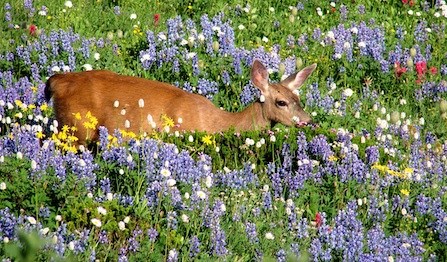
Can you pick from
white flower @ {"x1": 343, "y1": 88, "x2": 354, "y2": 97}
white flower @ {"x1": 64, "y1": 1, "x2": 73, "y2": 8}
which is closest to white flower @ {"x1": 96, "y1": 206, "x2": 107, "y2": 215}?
white flower @ {"x1": 343, "y1": 88, "x2": 354, "y2": 97}

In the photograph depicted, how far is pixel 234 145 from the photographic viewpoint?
8.19 meters

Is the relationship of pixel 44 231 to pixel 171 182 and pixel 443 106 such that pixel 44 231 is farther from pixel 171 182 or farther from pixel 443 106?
pixel 443 106

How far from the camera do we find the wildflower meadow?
19.9 feet

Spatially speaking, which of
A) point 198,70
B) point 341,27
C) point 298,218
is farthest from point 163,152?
point 341,27

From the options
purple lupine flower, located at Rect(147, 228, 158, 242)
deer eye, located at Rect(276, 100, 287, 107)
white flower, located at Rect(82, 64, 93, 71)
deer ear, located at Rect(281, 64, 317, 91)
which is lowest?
white flower, located at Rect(82, 64, 93, 71)

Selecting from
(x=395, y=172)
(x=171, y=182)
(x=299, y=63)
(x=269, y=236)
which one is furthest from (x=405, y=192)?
(x=299, y=63)

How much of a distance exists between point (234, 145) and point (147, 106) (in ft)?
3.34

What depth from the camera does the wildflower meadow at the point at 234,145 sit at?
6062mm

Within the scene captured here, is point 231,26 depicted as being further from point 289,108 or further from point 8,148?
point 8,148

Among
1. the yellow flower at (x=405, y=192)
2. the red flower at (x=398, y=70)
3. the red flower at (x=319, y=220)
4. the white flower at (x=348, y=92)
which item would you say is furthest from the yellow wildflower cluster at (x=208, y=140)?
the red flower at (x=398, y=70)

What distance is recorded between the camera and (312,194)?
7.09 metres

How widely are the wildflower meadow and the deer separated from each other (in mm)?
181

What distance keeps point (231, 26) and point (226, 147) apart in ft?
→ 12.8

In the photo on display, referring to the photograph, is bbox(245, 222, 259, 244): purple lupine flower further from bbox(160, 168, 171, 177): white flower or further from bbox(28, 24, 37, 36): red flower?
bbox(28, 24, 37, 36): red flower
